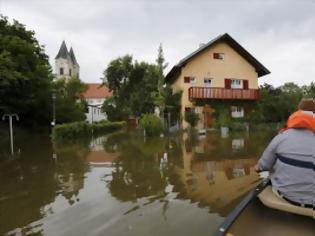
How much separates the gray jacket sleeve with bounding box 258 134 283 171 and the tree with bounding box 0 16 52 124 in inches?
808

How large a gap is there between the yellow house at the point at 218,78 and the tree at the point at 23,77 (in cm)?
1090

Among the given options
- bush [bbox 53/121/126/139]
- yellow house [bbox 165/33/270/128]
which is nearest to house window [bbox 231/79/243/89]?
yellow house [bbox 165/33/270/128]

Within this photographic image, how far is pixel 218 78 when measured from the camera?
3272cm

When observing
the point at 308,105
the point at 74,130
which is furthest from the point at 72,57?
the point at 308,105

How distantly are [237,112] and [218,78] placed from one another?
3246 mm

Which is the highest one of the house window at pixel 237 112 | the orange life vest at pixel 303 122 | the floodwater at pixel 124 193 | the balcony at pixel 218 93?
the balcony at pixel 218 93

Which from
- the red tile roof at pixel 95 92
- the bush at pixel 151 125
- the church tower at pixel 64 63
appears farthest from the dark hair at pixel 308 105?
the red tile roof at pixel 95 92

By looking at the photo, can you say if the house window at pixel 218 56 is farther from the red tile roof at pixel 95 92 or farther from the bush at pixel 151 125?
the red tile roof at pixel 95 92

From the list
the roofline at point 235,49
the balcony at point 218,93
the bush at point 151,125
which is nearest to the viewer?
the bush at point 151,125

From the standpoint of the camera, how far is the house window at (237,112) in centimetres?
3206

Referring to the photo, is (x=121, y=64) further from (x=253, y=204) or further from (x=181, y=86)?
(x=253, y=204)

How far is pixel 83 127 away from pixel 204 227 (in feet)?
68.0

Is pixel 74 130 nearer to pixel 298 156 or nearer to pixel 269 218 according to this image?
pixel 269 218

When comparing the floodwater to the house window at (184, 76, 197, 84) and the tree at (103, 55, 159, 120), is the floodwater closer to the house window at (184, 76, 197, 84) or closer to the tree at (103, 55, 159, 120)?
the house window at (184, 76, 197, 84)
